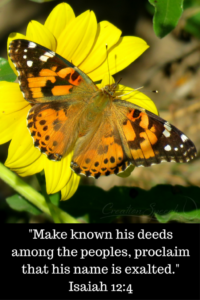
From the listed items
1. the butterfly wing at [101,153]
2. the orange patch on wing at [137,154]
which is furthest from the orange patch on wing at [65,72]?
the orange patch on wing at [137,154]

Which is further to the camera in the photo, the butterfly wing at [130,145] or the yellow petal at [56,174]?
the yellow petal at [56,174]

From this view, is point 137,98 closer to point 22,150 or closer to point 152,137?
point 152,137

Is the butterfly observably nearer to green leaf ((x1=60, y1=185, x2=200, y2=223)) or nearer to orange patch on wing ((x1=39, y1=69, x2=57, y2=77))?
orange patch on wing ((x1=39, y1=69, x2=57, y2=77))

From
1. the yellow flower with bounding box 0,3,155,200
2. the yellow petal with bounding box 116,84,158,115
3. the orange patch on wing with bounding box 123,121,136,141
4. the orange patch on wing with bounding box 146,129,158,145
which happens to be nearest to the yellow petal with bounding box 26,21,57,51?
the yellow flower with bounding box 0,3,155,200

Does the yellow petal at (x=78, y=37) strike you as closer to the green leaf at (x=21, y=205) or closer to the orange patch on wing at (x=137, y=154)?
the orange patch on wing at (x=137, y=154)

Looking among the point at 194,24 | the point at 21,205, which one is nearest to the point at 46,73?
the point at 21,205

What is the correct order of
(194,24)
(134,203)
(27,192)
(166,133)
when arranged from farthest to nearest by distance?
(194,24), (134,203), (27,192), (166,133)

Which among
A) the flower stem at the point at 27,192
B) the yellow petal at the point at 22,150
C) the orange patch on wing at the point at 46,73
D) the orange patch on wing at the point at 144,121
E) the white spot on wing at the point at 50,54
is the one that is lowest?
the flower stem at the point at 27,192
